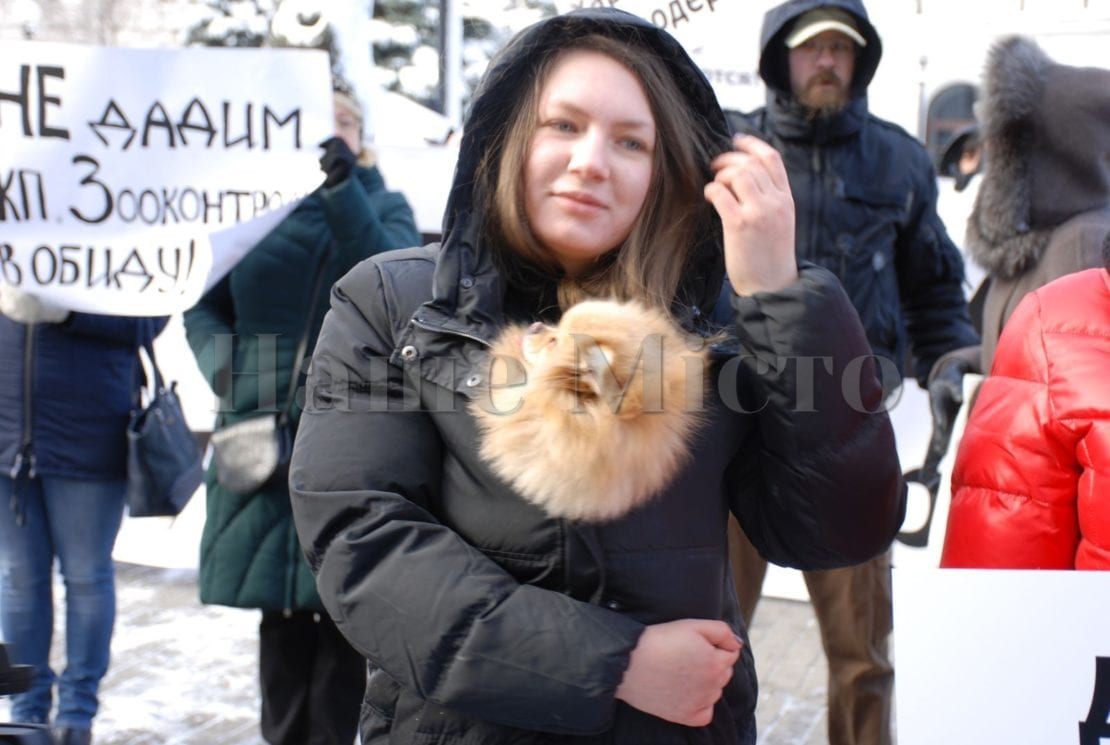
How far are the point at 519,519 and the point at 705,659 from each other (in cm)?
31

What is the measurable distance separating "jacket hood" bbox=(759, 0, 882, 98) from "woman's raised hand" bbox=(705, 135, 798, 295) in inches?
75.3

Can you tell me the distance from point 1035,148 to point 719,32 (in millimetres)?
1732

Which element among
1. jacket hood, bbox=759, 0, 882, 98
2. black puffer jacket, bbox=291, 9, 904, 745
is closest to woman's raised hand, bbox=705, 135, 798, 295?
black puffer jacket, bbox=291, 9, 904, 745

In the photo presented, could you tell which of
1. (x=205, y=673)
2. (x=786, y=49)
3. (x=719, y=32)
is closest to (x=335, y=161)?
(x=786, y=49)

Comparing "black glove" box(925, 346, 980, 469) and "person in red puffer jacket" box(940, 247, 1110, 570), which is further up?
"person in red puffer jacket" box(940, 247, 1110, 570)

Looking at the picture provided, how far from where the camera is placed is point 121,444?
3543 mm

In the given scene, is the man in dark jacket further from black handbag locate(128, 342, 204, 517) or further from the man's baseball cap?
black handbag locate(128, 342, 204, 517)

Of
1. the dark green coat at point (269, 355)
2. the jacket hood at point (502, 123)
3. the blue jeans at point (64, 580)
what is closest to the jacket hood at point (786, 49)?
the dark green coat at point (269, 355)

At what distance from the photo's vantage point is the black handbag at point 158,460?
3457mm

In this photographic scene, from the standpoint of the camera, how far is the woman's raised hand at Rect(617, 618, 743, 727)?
4.86 feet

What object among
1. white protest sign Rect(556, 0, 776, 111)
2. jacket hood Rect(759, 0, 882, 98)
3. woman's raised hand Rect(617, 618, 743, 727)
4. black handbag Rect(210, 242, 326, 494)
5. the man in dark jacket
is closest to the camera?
woman's raised hand Rect(617, 618, 743, 727)

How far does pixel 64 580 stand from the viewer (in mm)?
3562

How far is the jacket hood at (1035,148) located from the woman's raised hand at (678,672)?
6.16ft

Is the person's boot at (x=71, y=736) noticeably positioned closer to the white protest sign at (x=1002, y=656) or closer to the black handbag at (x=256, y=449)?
the black handbag at (x=256, y=449)
